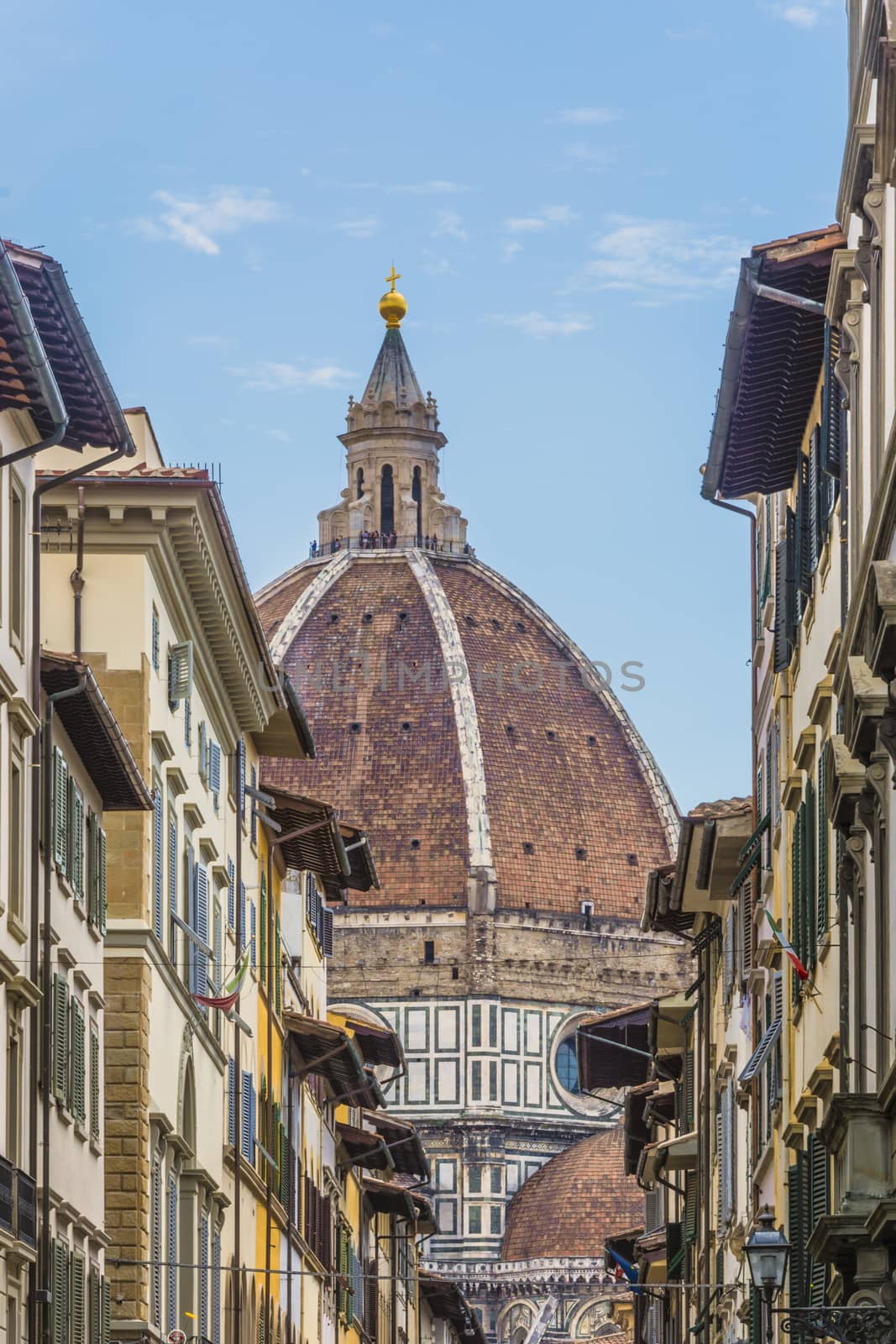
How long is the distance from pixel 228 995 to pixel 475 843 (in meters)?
126

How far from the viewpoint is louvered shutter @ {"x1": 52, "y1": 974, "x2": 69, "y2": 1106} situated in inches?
971

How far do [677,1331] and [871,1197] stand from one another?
113 feet

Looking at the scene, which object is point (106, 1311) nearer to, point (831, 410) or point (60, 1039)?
point (60, 1039)

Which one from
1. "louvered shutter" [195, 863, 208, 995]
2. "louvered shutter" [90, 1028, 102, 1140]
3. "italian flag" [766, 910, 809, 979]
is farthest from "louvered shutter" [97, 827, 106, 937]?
"italian flag" [766, 910, 809, 979]

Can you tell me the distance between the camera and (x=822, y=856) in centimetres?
2242

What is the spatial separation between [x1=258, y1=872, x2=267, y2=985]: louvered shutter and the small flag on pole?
154 inches

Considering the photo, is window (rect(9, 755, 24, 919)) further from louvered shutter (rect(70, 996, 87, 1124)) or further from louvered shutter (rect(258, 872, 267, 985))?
louvered shutter (rect(258, 872, 267, 985))

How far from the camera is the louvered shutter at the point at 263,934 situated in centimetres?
4191

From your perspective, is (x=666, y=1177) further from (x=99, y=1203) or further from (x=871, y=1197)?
(x=871, y=1197)

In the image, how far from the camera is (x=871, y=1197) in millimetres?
16266

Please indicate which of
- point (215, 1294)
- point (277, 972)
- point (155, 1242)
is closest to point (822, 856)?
point (155, 1242)

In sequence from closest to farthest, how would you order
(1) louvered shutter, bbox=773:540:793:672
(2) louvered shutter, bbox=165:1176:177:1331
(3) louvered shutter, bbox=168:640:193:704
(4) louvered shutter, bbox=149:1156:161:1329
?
(1) louvered shutter, bbox=773:540:793:672, (4) louvered shutter, bbox=149:1156:161:1329, (2) louvered shutter, bbox=165:1176:177:1331, (3) louvered shutter, bbox=168:640:193:704

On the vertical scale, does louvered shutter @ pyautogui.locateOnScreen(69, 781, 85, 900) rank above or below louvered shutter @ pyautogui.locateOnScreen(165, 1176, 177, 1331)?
above

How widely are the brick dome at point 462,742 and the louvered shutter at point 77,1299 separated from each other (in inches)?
5122
